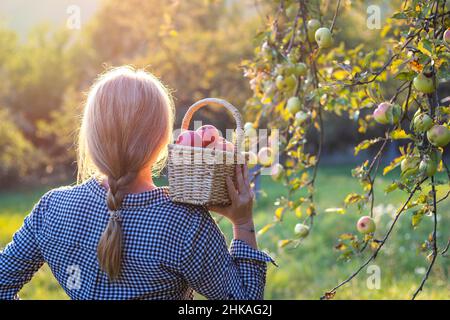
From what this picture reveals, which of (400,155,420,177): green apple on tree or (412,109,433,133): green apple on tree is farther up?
(412,109,433,133): green apple on tree

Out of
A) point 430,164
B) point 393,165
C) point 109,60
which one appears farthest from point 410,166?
point 109,60

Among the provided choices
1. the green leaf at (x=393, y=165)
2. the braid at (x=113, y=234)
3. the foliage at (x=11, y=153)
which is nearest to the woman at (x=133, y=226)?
the braid at (x=113, y=234)

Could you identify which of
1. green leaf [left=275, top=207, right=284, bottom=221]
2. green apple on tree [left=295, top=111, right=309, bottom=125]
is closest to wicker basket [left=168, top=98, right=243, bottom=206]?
green apple on tree [left=295, top=111, right=309, bottom=125]

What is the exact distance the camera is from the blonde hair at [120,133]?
1.28 meters

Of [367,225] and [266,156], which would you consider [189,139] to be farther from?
[266,156]

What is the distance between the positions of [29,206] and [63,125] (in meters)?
2.92

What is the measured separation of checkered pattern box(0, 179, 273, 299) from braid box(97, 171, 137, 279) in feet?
0.08

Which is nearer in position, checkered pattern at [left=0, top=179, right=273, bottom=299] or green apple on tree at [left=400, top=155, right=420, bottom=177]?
checkered pattern at [left=0, top=179, right=273, bottom=299]

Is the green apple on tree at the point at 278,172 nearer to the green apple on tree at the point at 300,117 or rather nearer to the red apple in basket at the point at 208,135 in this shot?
the green apple on tree at the point at 300,117

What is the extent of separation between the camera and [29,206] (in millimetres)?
7512

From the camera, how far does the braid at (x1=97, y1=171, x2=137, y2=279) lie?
4.15 feet

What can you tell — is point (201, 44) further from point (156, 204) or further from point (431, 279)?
point (156, 204)

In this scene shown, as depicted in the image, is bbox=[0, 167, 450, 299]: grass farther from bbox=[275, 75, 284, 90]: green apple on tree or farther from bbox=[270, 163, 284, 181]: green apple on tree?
bbox=[275, 75, 284, 90]: green apple on tree

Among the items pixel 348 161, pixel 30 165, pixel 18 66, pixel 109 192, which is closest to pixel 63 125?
pixel 30 165
